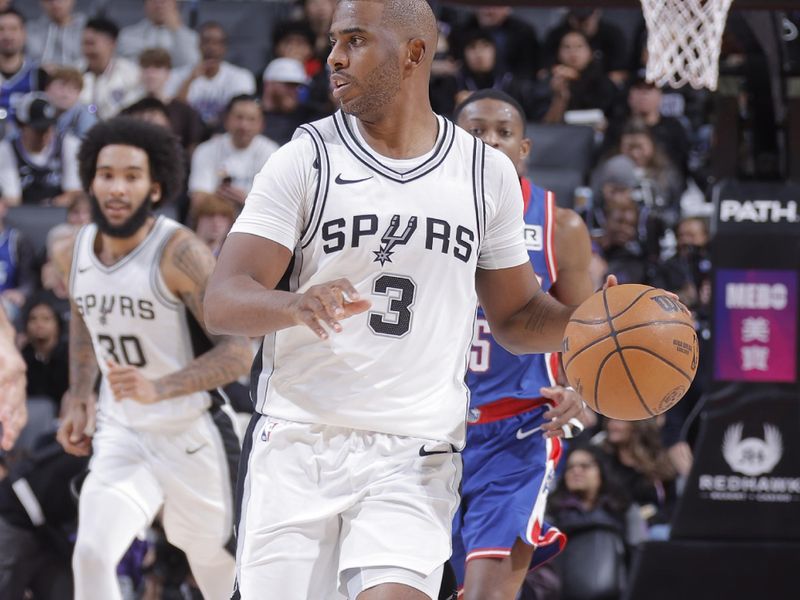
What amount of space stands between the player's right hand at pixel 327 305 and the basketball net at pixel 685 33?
3.47 metres

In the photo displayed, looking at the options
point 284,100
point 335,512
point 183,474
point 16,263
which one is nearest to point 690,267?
point 284,100

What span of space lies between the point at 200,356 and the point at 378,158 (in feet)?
7.21

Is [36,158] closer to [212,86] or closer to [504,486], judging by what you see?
[212,86]

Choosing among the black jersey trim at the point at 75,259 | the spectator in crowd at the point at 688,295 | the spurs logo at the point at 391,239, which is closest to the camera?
the spurs logo at the point at 391,239

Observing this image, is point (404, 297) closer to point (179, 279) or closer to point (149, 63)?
point (179, 279)

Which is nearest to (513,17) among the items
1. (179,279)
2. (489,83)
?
(489,83)

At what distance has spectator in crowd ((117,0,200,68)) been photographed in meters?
12.2

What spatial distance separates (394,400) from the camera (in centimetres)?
341

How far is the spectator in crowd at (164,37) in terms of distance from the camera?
1216 cm

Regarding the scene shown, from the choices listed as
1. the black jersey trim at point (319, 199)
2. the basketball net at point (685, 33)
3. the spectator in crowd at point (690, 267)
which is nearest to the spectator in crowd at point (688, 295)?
the spectator in crowd at point (690, 267)

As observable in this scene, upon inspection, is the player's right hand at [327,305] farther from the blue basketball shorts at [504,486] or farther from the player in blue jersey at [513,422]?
the blue basketball shorts at [504,486]

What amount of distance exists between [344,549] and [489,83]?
8127 mm

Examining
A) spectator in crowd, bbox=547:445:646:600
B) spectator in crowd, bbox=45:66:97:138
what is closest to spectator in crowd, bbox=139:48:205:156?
spectator in crowd, bbox=45:66:97:138

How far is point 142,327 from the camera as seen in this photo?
218 inches
